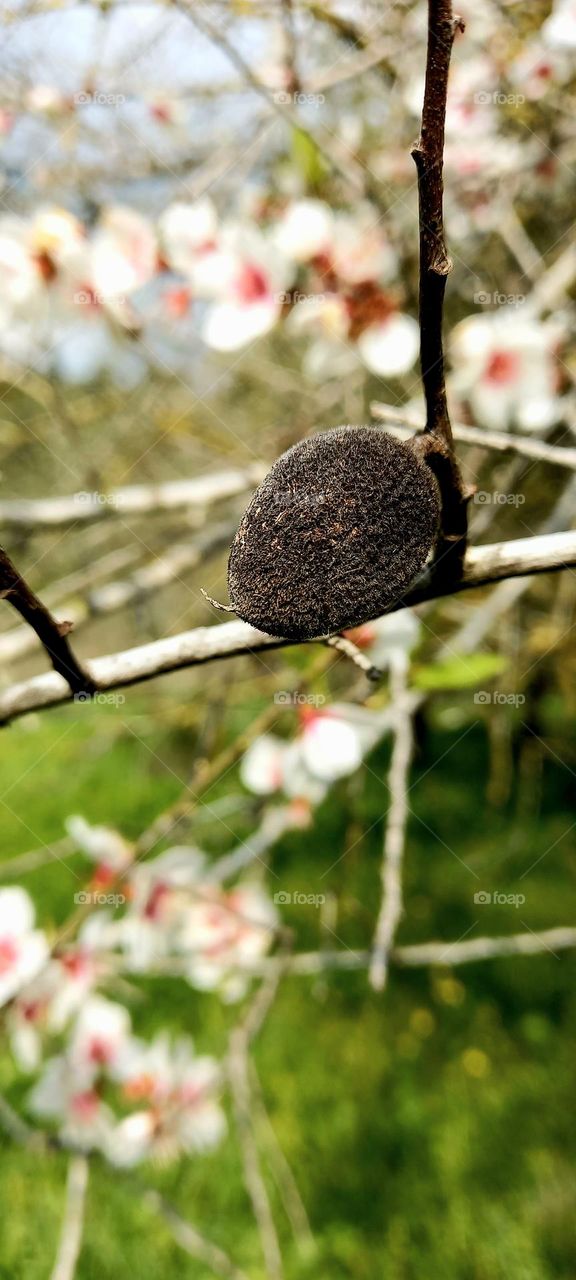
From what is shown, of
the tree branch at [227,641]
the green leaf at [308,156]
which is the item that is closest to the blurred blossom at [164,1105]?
the tree branch at [227,641]

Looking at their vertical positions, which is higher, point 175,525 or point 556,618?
point 175,525

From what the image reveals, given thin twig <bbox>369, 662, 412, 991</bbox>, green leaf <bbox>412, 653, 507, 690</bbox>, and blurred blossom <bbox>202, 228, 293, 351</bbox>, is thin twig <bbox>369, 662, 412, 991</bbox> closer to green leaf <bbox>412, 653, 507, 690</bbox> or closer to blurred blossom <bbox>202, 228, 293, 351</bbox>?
green leaf <bbox>412, 653, 507, 690</bbox>

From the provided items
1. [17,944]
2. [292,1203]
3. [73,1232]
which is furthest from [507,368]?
[292,1203]

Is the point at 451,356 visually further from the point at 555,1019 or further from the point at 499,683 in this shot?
the point at 555,1019

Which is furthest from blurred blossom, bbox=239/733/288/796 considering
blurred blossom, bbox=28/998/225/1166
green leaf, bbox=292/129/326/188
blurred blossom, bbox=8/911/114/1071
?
green leaf, bbox=292/129/326/188

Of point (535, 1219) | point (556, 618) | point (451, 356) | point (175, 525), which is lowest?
point (535, 1219)

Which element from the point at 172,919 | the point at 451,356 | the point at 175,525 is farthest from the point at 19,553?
the point at 451,356

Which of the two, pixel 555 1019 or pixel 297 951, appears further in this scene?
pixel 297 951
